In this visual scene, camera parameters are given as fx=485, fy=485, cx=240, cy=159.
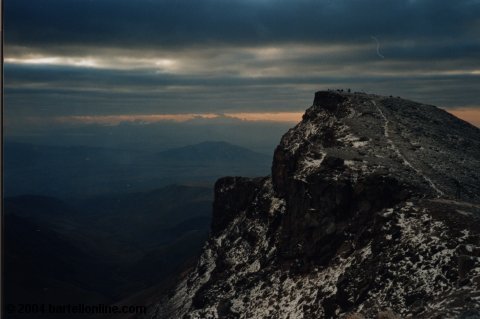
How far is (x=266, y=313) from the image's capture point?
54.7 m

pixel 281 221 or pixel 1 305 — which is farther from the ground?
pixel 1 305

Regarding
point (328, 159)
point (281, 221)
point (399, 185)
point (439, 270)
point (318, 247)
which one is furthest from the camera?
point (281, 221)

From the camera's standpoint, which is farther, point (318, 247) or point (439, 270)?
point (318, 247)

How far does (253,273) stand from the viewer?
229 ft

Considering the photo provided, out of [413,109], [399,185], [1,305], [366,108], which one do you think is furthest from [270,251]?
[1,305]

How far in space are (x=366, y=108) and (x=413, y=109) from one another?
47.4 feet

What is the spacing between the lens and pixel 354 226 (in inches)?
2188

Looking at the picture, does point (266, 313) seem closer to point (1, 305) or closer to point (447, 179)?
point (447, 179)

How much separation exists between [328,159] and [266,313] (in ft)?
72.8

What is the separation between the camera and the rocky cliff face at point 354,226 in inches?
1521

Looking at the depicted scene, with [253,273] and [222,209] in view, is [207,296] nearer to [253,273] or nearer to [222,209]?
[253,273]

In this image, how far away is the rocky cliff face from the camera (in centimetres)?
3862

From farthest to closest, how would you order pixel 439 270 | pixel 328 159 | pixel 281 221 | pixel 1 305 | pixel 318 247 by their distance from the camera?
pixel 281 221 < pixel 328 159 < pixel 318 247 < pixel 439 270 < pixel 1 305

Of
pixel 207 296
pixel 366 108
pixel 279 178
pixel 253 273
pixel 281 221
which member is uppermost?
pixel 366 108
